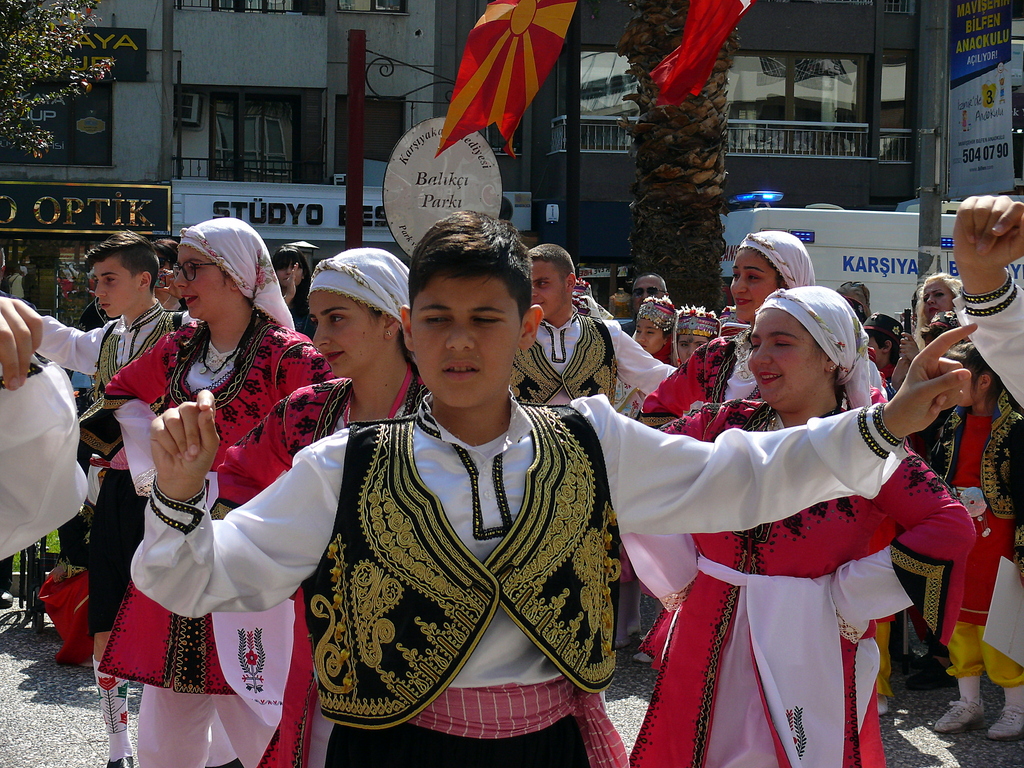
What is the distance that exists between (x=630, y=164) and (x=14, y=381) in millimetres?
21237

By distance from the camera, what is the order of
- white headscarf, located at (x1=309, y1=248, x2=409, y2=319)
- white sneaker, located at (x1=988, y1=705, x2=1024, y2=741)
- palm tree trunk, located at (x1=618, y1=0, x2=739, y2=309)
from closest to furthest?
white headscarf, located at (x1=309, y1=248, x2=409, y2=319) → white sneaker, located at (x1=988, y1=705, x2=1024, y2=741) → palm tree trunk, located at (x1=618, y1=0, x2=739, y2=309)

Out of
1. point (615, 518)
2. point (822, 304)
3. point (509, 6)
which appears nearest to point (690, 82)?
point (509, 6)

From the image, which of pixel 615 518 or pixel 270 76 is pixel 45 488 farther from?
pixel 270 76

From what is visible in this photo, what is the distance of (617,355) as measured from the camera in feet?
21.3

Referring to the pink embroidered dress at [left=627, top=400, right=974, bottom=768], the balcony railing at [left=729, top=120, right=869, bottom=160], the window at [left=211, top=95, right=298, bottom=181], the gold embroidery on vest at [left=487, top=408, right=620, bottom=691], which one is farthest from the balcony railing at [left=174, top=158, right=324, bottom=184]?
the gold embroidery on vest at [left=487, top=408, right=620, bottom=691]

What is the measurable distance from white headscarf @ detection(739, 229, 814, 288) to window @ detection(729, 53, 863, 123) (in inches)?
756

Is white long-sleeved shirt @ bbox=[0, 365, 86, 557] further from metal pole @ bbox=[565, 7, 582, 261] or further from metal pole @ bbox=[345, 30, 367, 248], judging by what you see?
metal pole @ bbox=[565, 7, 582, 261]

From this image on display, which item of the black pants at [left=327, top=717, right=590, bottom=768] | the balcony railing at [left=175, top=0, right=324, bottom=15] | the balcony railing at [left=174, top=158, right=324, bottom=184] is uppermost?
the balcony railing at [left=175, top=0, right=324, bottom=15]

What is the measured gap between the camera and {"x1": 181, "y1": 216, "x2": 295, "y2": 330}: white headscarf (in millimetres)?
4223

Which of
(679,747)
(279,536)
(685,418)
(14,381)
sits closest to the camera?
(14,381)

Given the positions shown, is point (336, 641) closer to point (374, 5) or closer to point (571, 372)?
point (571, 372)

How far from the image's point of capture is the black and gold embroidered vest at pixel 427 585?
2100 millimetres

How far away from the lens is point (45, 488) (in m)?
1.98

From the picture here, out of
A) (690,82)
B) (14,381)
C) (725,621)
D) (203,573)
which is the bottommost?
(725,621)
